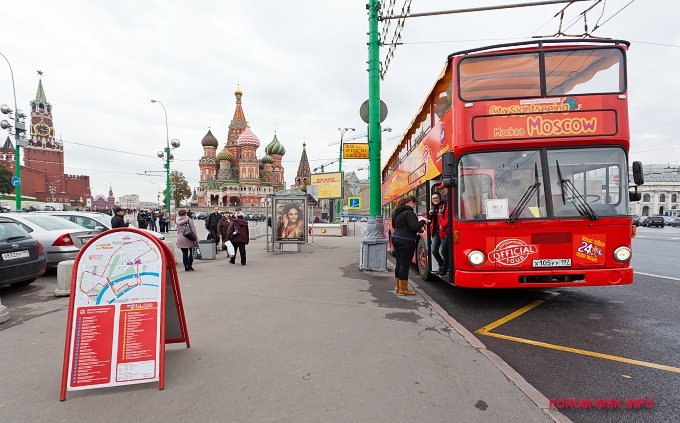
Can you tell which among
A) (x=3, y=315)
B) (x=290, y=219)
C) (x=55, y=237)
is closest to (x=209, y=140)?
(x=290, y=219)

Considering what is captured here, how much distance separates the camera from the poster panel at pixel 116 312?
3.13 m

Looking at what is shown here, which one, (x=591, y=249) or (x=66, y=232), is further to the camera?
(x=66, y=232)

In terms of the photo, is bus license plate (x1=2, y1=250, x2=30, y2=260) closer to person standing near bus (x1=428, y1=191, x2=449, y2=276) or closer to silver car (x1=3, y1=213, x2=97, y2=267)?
silver car (x1=3, y1=213, x2=97, y2=267)

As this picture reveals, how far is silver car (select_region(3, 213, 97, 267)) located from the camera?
858 cm

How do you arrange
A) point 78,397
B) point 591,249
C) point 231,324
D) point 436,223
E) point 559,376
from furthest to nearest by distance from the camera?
point 436,223 < point 591,249 < point 231,324 < point 559,376 < point 78,397

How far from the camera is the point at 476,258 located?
5.34 metres

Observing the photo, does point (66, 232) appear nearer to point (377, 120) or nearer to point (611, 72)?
point (377, 120)

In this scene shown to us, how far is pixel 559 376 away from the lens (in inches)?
137

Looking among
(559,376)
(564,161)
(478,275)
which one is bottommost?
(559,376)

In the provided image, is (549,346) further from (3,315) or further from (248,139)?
(248,139)

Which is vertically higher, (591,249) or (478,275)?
(591,249)

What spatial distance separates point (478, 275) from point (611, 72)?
11.9 feet

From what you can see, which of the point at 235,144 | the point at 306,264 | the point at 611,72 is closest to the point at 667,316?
the point at 611,72

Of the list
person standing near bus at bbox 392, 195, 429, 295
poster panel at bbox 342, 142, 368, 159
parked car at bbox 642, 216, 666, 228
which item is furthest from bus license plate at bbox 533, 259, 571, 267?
parked car at bbox 642, 216, 666, 228
